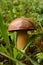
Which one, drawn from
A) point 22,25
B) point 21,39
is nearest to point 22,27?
point 22,25

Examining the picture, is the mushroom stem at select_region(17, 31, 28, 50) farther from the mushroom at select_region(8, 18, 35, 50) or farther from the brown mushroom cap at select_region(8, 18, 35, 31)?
the brown mushroom cap at select_region(8, 18, 35, 31)

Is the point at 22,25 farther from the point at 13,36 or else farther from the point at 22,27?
the point at 13,36

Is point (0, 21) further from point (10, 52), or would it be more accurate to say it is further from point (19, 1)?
point (19, 1)

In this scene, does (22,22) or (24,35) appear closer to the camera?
(22,22)

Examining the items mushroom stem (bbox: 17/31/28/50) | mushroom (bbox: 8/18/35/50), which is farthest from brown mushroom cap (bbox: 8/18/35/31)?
mushroom stem (bbox: 17/31/28/50)

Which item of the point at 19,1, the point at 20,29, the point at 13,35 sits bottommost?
the point at 19,1

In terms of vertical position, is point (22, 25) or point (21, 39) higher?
point (22, 25)

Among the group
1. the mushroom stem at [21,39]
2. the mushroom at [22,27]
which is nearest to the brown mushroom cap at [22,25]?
the mushroom at [22,27]

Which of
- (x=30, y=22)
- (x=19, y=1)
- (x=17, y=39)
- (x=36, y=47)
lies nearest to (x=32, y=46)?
(x=36, y=47)
